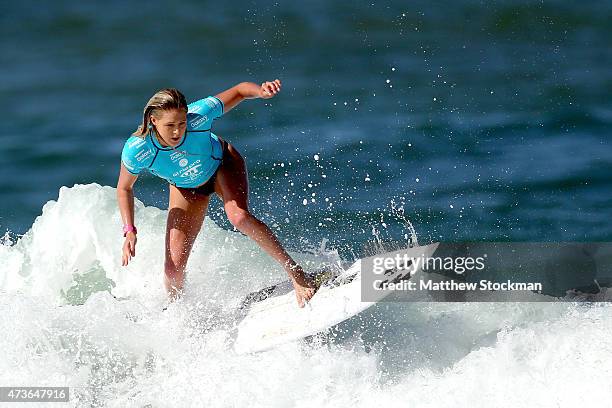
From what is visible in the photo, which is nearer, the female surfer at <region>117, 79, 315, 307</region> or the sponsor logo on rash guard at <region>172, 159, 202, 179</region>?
the female surfer at <region>117, 79, 315, 307</region>

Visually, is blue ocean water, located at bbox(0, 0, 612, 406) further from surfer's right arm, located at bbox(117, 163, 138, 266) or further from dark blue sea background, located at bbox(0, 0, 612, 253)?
surfer's right arm, located at bbox(117, 163, 138, 266)

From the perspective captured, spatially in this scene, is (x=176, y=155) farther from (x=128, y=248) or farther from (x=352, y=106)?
(x=352, y=106)

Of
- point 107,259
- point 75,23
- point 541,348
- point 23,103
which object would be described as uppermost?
point 75,23

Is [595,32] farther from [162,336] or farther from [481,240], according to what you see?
[162,336]

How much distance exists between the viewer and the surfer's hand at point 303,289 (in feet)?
22.8

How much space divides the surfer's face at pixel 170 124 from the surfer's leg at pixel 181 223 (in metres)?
0.70

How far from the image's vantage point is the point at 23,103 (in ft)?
46.1

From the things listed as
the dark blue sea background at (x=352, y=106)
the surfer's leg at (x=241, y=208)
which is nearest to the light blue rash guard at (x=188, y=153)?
the surfer's leg at (x=241, y=208)

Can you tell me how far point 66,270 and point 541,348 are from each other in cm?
454

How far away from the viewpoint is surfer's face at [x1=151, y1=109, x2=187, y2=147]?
656cm

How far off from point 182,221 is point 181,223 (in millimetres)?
19

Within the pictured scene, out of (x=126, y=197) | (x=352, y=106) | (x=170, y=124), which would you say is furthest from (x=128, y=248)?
(x=352, y=106)

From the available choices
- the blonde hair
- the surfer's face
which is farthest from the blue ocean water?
the blonde hair

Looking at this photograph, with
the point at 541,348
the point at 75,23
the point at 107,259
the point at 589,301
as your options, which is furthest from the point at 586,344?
the point at 75,23
